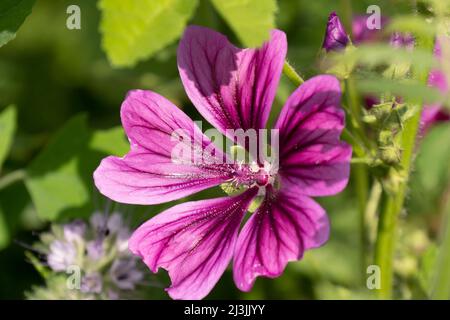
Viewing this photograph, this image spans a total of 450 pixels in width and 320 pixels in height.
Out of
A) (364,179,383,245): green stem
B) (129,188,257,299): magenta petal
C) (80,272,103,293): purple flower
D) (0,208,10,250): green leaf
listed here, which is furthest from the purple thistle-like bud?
(0,208,10,250): green leaf

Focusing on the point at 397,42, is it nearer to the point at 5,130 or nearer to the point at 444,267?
the point at 444,267

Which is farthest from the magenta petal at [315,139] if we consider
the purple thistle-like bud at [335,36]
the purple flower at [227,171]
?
the purple thistle-like bud at [335,36]

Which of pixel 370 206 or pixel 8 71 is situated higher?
pixel 8 71

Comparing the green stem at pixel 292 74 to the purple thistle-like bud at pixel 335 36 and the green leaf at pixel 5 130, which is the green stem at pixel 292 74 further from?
the green leaf at pixel 5 130
